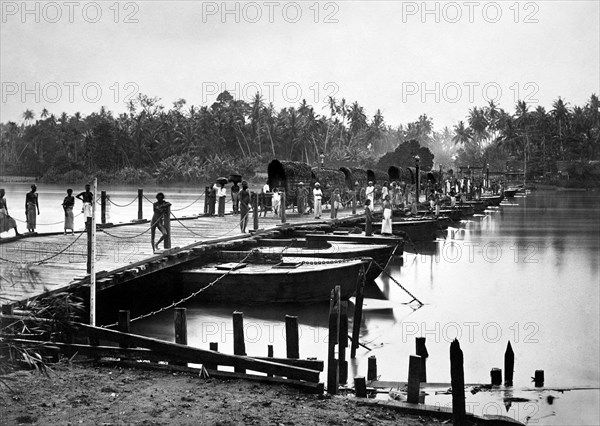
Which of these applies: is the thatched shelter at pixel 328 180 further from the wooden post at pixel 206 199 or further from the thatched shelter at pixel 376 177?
the thatched shelter at pixel 376 177

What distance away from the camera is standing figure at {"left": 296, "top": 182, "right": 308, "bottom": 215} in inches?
1318

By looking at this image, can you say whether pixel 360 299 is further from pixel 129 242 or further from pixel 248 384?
pixel 129 242

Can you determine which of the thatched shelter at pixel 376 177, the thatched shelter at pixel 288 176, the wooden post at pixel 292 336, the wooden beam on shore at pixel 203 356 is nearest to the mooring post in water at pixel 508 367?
the wooden post at pixel 292 336

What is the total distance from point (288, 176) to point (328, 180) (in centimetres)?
564

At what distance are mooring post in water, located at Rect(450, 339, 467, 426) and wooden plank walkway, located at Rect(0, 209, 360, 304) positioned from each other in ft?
17.5

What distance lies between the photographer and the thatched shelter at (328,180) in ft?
125

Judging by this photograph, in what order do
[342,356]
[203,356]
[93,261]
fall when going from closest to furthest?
[203,356], [342,356], [93,261]

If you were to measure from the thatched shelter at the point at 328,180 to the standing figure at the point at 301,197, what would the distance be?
2556 millimetres

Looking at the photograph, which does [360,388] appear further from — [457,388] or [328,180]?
[328,180]

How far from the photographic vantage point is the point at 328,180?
129ft

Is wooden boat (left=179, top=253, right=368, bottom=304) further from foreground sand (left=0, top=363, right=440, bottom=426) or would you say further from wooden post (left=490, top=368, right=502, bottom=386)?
foreground sand (left=0, top=363, right=440, bottom=426)

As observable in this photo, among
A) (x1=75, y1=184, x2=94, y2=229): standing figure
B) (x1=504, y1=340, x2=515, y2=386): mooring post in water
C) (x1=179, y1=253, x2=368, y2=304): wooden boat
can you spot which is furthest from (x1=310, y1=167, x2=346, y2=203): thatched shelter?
(x1=504, y1=340, x2=515, y2=386): mooring post in water

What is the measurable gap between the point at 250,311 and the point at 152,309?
2.34 meters

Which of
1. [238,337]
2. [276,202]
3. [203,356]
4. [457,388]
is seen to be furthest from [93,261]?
[276,202]
